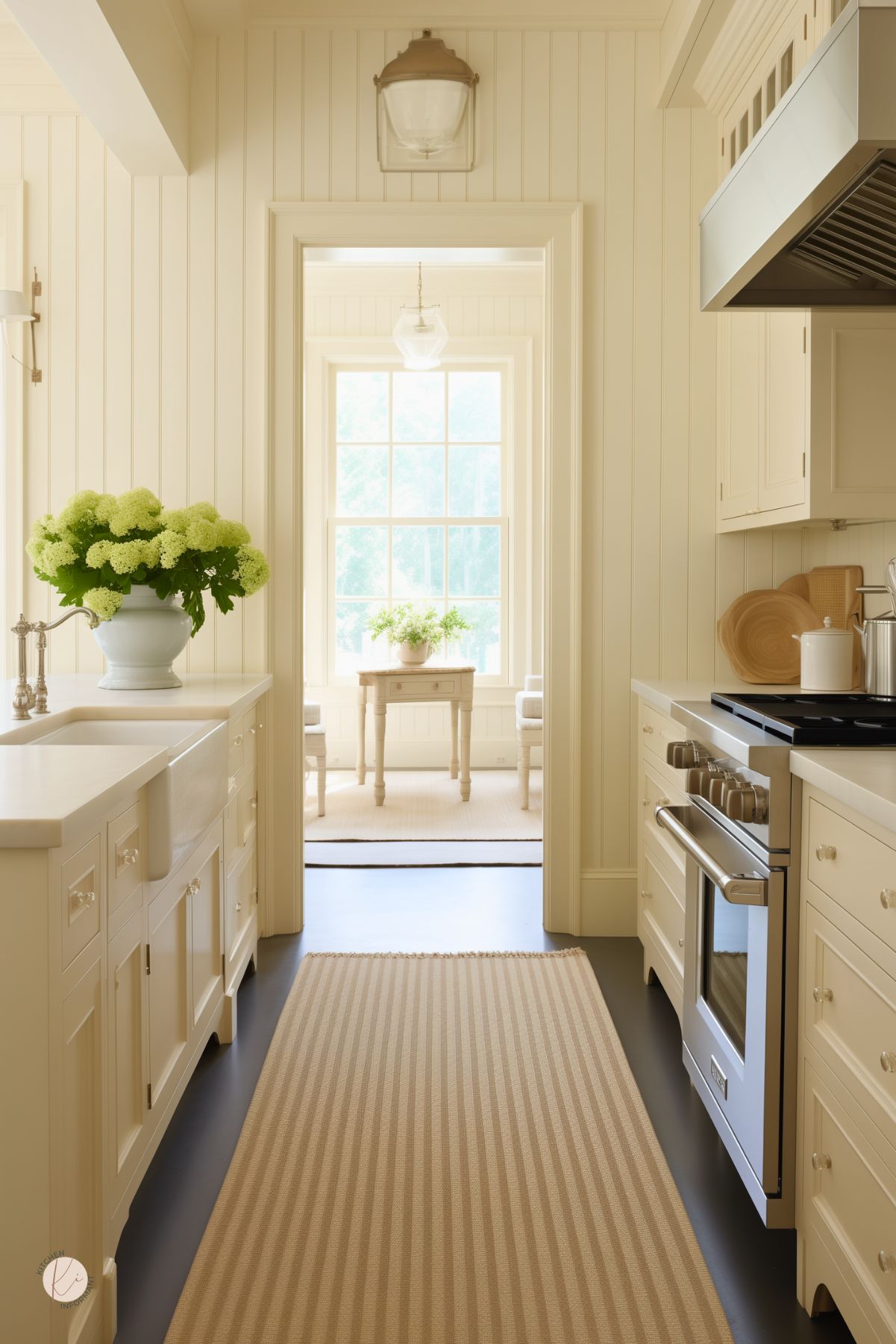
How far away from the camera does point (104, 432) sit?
3541mm

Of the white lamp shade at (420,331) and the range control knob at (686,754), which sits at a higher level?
the white lamp shade at (420,331)

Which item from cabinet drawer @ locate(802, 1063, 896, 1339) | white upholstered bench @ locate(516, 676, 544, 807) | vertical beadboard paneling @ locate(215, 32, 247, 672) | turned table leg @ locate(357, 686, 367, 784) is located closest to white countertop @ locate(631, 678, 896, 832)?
cabinet drawer @ locate(802, 1063, 896, 1339)

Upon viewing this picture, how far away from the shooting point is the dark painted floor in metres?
1.76

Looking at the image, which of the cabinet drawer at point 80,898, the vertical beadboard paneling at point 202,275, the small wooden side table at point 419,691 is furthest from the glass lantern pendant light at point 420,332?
the cabinet drawer at point 80,898

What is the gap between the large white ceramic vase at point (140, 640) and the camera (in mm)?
2965

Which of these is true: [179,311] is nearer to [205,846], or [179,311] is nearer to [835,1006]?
[205,846]

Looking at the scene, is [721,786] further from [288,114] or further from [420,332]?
[420,332]

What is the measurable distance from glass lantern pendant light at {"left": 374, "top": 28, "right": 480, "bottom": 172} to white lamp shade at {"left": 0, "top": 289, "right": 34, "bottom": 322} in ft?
4.10

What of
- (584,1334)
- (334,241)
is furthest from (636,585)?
(584,1334)

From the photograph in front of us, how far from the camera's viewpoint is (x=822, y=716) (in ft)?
7.04

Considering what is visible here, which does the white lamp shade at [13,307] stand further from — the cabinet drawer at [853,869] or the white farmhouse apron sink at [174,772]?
the cabinet drawer at [853,869]

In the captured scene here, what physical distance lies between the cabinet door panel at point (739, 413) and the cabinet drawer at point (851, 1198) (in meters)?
1.89

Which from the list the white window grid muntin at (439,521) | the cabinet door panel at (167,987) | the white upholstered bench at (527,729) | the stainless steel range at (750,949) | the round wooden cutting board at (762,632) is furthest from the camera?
the white window grid muntin at (439,521)

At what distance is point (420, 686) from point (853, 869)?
4200mm
